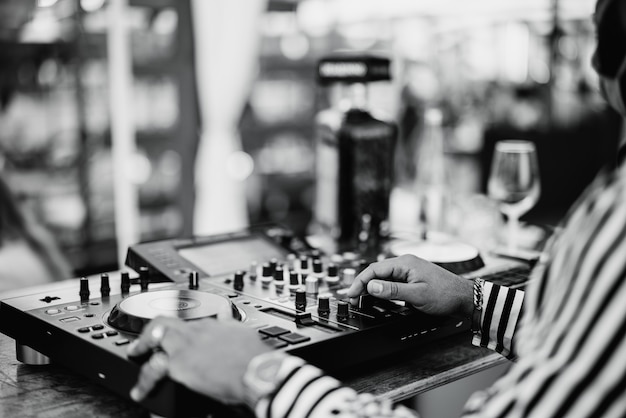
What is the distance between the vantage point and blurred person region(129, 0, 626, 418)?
2.03ft

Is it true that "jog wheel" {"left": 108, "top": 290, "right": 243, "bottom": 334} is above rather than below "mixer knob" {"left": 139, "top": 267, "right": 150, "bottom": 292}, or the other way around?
above

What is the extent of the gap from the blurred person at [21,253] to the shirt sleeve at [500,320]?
5.46 ft

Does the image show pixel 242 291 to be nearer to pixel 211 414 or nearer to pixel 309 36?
pixel 211 414

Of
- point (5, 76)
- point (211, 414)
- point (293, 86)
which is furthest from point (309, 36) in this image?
point (211, 414)

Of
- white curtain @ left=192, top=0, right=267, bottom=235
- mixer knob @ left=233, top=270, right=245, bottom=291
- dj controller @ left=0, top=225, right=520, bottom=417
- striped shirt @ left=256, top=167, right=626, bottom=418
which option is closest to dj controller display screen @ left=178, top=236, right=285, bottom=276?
dj controller @ left=0, top=225, right=520, bottom=417

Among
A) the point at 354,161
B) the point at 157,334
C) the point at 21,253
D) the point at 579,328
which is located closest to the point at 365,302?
the point at 157,334

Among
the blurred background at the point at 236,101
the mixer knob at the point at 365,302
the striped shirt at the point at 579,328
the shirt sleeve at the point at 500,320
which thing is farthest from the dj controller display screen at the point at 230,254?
the blurred background at the point at 236,101

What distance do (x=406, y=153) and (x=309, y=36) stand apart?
5.19ft

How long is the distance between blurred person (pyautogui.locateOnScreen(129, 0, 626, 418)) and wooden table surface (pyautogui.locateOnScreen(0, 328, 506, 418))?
0.17 metres

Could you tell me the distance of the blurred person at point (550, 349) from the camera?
2.03 ft

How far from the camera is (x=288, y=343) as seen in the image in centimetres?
93

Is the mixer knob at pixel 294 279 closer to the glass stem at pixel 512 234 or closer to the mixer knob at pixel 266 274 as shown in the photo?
the mixer knob at pixel 266 274

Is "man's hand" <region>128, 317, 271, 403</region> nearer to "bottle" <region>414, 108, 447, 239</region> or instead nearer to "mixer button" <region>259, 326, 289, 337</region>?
"mixer button" <region>259, 326, 289, 337</region>

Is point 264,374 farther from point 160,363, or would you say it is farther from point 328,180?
point 328,180
